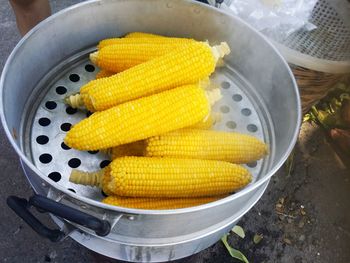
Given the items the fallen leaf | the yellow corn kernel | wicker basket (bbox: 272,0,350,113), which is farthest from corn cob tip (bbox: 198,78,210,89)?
the fallen leaf

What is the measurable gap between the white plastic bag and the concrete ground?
58 centimetres

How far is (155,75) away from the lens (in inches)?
38.3

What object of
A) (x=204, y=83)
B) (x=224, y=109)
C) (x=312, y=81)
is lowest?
(x=312, y=81)

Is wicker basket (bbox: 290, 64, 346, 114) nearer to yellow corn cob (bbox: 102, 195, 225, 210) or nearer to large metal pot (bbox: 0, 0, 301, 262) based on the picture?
large metal pot (bbox: 0, 0, 301, 262)

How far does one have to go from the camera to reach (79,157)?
1058 mm

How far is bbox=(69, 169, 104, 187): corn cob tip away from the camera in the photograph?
93 cm

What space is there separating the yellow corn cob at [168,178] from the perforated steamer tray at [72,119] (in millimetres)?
114

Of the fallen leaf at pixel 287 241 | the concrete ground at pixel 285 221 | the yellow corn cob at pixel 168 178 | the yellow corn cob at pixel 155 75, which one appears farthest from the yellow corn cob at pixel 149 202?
the fallen leaf at pixel 287 241

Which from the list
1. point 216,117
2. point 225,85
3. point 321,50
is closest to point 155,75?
point 216,117

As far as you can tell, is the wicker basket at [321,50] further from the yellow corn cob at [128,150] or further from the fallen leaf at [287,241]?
the yellow corn cob at [128,150]

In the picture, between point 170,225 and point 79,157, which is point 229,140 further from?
point 79,157

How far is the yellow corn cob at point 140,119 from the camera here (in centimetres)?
92

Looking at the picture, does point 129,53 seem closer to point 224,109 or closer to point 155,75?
point 155,75

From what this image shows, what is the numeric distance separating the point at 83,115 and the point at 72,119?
3 cm
